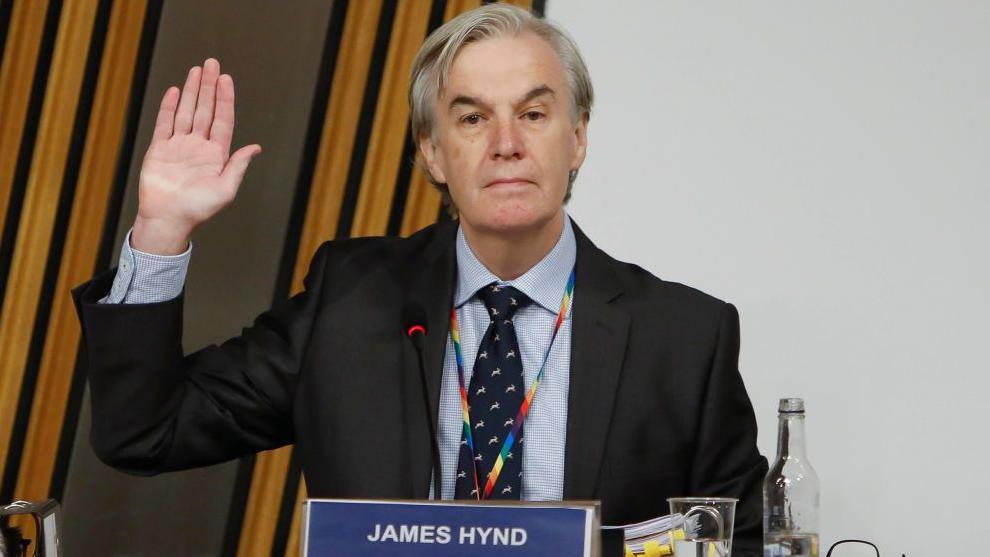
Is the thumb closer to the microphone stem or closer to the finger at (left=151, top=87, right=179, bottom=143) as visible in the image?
the finger at (left=151, top=87, right=179, bottom=143)

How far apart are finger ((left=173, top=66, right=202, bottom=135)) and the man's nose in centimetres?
46

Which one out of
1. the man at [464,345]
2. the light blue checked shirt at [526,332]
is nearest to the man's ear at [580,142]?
the man at [464,345]

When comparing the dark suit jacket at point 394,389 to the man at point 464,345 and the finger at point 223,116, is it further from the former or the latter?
the finger at point 223,116

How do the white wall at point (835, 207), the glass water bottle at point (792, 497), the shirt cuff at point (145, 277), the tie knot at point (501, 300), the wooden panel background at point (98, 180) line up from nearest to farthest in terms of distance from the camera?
A: the glass water bottle at point (792, 497) < the shirt cuff at point (145, 277) < the tie knot at point (501, 300) < the white wall at point (835, 207) < the wooden panel background at point (98, 180)

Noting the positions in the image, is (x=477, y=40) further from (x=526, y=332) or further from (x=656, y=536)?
(x=656, y=536)

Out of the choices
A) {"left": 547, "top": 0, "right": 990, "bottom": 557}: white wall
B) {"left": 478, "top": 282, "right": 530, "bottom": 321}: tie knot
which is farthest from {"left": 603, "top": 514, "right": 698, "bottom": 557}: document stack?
{"left": 547, "top": 0, "right": 990, "bottom": 557}: white wall

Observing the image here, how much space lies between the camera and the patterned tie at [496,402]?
189 centimetres

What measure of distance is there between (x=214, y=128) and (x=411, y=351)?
449 millimetres

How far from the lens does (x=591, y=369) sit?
1.98 metres

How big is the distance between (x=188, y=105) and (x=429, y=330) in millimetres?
493

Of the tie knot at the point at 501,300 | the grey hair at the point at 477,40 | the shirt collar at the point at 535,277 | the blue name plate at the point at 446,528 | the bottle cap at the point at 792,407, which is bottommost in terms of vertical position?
the blue name plate at the point at 446,528

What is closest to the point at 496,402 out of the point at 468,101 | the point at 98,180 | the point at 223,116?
the point at 468,101

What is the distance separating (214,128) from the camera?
1.92 metres

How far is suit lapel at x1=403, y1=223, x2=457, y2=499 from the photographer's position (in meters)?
1.89
